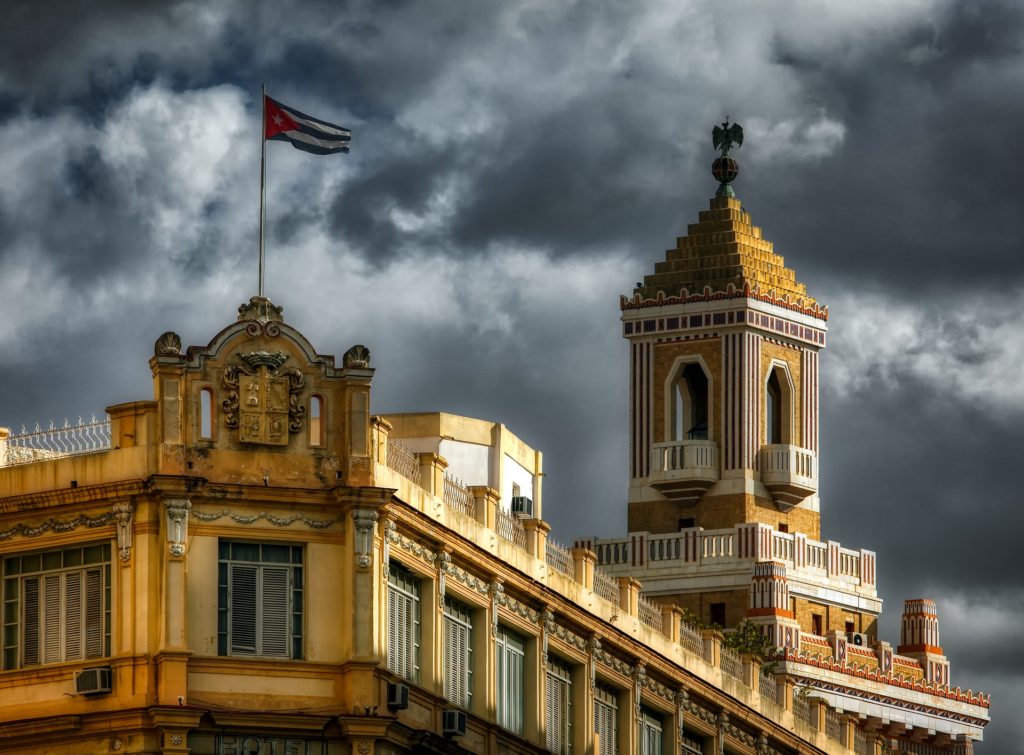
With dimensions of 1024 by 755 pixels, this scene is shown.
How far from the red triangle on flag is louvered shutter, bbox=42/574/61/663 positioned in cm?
1088

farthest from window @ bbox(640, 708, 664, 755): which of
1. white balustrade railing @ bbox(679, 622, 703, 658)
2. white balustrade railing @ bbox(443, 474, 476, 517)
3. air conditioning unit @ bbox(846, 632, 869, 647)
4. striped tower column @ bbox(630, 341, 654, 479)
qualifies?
striped tower column @ bbox(630, 341, 654, 479)

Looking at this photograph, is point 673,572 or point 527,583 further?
point 673,572

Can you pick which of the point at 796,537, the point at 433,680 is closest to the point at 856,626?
the point at 796,537

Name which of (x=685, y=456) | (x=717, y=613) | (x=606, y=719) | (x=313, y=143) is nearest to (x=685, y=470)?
Answer: (x=685, y=456)

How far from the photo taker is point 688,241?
150m

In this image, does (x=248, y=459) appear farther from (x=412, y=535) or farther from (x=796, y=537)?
(x=796, y=537)

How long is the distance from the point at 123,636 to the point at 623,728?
17.8 meters

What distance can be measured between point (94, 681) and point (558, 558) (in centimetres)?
1523

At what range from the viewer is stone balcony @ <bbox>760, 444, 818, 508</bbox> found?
147125mm

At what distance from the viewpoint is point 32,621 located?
7862 cm

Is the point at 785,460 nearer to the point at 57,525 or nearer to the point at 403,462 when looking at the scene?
the point at 403,462

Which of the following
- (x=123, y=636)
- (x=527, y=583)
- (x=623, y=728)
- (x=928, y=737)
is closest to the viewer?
(x=123, y=636)

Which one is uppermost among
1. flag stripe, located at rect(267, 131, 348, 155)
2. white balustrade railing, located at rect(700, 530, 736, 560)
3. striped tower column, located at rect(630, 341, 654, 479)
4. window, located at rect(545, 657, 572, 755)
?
striped tower column, located at rect(630, 341, 654, 479)

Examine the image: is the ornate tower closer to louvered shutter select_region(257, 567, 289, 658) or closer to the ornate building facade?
the ornate building facade
